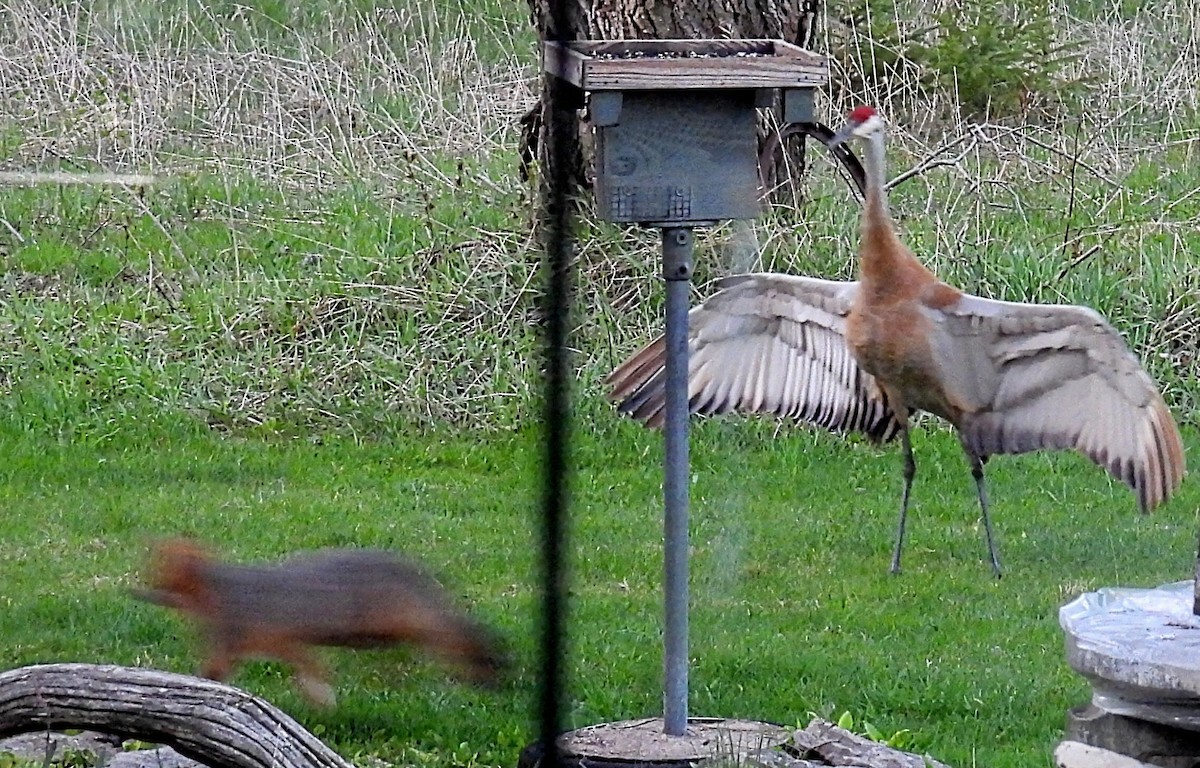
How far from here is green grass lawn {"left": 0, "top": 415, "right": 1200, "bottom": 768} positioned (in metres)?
4.24

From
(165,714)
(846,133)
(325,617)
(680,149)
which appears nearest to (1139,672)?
(680,149)

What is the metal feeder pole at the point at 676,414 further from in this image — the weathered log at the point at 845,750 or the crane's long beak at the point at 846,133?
the crane's long beak at the point at 846,133

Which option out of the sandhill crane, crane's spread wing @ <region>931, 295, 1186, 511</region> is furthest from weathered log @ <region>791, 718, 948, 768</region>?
crane's spread wing @ <region>931, 295, 1186, 511</region>

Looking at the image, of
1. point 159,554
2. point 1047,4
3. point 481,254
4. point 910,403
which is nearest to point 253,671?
point 159,554

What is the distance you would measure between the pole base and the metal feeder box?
101 cm

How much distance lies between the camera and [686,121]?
3.44m

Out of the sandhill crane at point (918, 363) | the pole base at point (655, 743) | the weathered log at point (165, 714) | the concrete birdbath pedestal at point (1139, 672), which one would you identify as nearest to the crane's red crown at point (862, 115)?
the sandhill crane at point (918, 363)

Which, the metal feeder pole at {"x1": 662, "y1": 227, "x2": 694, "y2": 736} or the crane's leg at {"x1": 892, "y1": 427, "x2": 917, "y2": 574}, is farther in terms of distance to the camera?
the crane's leg at {"x1": 892, "y1": 427, "x2": 917, "y2": 574}

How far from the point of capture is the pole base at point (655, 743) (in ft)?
11.6

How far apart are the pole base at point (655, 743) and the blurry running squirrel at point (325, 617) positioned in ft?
1.81

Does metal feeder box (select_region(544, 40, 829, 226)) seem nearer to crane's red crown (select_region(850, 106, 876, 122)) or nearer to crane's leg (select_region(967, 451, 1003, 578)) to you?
crane's red crown (select_region(850, 106, 876, 122))

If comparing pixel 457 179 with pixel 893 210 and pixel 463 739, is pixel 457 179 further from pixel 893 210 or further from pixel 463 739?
pixel 463 739

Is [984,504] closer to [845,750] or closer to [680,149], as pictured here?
[845,750]

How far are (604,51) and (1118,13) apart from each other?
644cm
